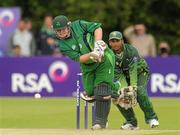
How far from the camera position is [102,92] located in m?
13.2

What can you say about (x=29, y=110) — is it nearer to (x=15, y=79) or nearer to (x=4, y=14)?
(x=15, y=79)

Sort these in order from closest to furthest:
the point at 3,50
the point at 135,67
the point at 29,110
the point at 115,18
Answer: the point at 135,67, the point at 29,110, the point at 3,50, the point at 115,18

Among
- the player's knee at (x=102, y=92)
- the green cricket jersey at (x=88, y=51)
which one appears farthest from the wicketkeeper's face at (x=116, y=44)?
the player's knee at (x=102, y=92)

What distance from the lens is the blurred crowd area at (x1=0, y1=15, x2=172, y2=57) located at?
23.8 metres

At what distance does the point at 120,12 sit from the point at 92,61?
1564cm

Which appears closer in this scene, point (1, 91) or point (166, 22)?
point (1, 91)

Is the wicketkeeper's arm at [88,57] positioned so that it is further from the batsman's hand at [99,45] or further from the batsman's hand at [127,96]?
the batsman's hand at [127,96]

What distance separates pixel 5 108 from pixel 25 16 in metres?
10.5

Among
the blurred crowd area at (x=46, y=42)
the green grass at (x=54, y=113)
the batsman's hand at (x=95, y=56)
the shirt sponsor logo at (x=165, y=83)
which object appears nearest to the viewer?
the batsman's hand at (x=95, y=56)

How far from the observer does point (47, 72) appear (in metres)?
23.6

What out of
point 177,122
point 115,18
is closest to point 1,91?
point 115,18

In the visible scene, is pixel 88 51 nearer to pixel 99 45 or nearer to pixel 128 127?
pixel 99 45

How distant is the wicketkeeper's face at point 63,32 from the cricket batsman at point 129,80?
837 millimetres

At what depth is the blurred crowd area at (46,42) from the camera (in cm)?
2380
